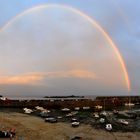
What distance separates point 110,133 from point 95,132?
297cm

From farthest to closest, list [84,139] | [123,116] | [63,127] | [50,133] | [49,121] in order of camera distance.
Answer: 1. [123,116]
2. [49,121]
3. [63,127]
4. [50,133]
5. [84,139]

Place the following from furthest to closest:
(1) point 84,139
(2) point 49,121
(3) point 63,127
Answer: (2) point 49,121 → (3) point 63,127 → (1) point 84,139

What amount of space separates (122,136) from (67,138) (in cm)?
1150

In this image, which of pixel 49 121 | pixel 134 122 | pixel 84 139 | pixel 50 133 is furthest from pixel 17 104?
pixel 84 139

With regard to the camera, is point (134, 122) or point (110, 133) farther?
point (134, 122)

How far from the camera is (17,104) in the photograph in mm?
112812

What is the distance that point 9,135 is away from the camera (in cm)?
4669

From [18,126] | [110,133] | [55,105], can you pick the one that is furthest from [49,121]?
[55,105]

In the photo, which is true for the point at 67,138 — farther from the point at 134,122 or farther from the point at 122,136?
the point at 134,122

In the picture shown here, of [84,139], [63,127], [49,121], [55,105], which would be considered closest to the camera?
[84,139]

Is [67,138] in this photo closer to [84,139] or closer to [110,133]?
[84,139]

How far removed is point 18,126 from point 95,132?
15.4 metres

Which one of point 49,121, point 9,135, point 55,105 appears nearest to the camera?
point 9,135

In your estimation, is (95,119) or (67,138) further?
(95,119)
